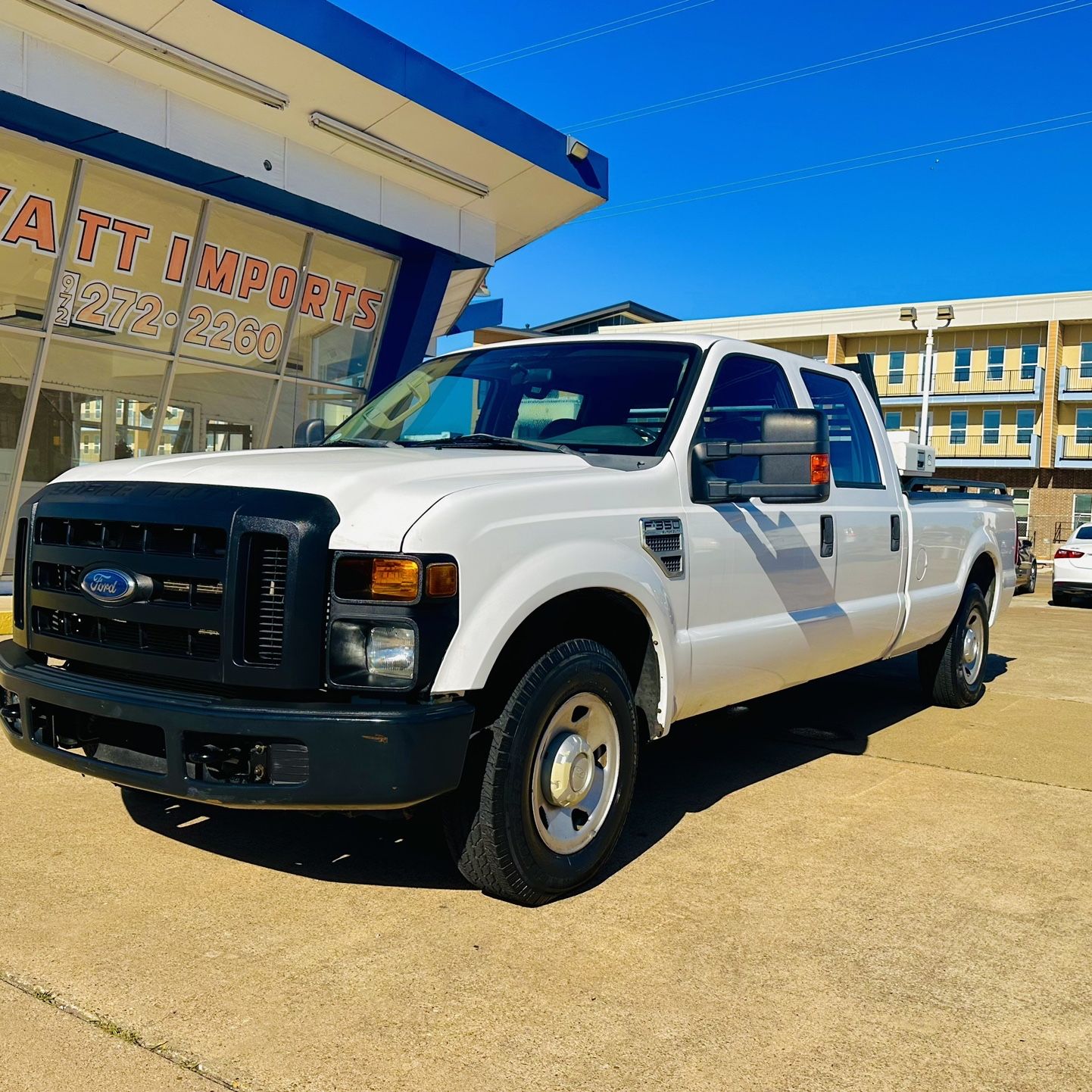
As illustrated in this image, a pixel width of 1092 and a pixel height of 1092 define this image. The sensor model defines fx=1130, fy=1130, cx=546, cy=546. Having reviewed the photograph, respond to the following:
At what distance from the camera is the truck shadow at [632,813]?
162 inches

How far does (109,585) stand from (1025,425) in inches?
2126

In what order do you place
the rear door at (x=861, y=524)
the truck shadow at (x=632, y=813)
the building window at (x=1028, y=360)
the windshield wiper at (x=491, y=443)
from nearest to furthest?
1. the truck shadow at (x=632, y=813)
2. the windshield wiper at (x=491, y=443)
3. the rear door at (x=861, y=524)
4. the building window at (x=1028, y=360)

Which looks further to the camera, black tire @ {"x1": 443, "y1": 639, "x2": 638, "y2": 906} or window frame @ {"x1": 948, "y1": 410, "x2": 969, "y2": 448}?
window frame @ {"x1": 948, "y1": 410, "x2": 969, "y2": 448}

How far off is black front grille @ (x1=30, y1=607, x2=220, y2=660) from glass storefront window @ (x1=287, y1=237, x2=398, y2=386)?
1078 cm

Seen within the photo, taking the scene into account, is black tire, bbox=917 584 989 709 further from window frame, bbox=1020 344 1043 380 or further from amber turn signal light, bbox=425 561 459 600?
window frame, bbox=1020 344 1043 380

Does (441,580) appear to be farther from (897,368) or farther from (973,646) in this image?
(897,368)

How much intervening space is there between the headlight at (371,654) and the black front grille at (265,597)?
0.17 meters

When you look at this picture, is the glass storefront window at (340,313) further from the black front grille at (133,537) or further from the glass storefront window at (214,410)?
the black front grille at (133,537)

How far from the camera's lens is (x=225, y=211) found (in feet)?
41.7

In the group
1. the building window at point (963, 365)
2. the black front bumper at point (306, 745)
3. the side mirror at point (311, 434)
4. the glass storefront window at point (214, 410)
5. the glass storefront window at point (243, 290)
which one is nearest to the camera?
the black front bumper at point (306, 745)

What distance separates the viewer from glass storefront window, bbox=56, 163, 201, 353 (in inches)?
456

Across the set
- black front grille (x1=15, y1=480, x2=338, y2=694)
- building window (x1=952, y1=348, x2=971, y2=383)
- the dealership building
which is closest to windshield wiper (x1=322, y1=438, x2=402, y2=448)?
black front grille (x1=15, y1=480, x2=338, y2=694)


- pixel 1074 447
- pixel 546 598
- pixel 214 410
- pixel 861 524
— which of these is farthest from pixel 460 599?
pixel 1074 447

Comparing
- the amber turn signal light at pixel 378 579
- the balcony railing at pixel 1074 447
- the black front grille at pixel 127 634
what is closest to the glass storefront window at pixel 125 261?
the black front grille at pixel 127 634
